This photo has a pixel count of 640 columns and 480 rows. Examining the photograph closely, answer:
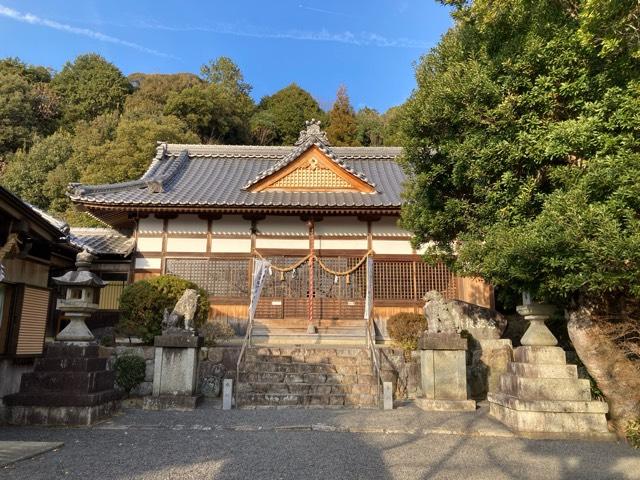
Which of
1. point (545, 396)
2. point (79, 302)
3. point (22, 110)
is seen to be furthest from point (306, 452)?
point (22, 110)

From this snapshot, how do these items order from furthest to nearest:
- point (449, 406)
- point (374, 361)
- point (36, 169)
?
point (36, 169) < point (374, 361) < point (449, 406)

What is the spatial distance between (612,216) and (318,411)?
5.78 metres

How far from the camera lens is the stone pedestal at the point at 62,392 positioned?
6.86m

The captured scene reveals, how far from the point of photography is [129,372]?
9406mm

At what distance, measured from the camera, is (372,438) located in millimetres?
6219

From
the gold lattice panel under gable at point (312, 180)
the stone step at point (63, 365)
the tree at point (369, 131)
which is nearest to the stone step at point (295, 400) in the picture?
the stone step at point (63, 365)

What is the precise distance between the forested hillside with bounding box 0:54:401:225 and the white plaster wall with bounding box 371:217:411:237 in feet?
59.4

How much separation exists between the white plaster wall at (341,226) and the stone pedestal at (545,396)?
7.41 m

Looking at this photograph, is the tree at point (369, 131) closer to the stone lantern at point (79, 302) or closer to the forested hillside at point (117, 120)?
the forested hillside at point (117, 120)

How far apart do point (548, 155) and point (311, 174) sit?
32.5 ft

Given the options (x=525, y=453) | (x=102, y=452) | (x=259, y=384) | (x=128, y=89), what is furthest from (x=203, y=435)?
(x=128, y=89)

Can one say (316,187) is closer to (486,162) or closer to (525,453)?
(486,162)

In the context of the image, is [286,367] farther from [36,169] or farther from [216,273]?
[36,169]

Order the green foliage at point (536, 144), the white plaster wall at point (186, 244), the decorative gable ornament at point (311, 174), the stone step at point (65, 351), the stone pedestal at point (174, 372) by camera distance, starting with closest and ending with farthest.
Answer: the green foliage at point (536, 144)
the stone step at point (65, 351)
the stone pedestal at point (174, 372)
the white plaster wall at point (186, 244)
the decorative gable ornament at point (311, 174)
